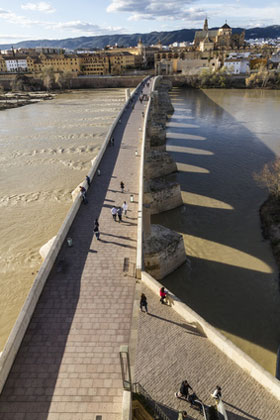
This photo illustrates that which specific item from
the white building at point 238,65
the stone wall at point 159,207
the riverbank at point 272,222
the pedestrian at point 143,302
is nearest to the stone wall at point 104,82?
the white building at point 238,65

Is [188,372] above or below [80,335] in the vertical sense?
below

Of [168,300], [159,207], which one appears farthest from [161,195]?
[168,300]

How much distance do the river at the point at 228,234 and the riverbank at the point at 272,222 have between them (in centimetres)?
35

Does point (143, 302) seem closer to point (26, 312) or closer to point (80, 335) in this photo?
point (80, 335)

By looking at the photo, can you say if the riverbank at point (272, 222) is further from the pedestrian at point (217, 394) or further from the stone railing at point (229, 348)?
the pedestrian at point (217, 394)

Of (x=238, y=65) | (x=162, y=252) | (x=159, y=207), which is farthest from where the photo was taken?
(x=238, y=65)

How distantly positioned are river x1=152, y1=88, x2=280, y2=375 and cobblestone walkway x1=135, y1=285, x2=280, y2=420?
371 centimetres

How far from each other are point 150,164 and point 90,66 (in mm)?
77955

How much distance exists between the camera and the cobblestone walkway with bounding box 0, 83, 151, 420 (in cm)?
575

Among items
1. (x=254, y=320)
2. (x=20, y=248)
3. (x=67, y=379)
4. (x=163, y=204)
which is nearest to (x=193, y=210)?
(x=163, y=204)

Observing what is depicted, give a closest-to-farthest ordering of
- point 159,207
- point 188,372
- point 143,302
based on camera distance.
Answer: point 188,372, point 143,302, point 159,207

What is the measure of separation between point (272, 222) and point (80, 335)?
13.3 meters

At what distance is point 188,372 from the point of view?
→ 6.35 metres

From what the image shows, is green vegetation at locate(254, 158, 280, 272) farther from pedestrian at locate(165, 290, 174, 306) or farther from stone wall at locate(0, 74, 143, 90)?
stone wall at locate(0, 74, 143, 90)
